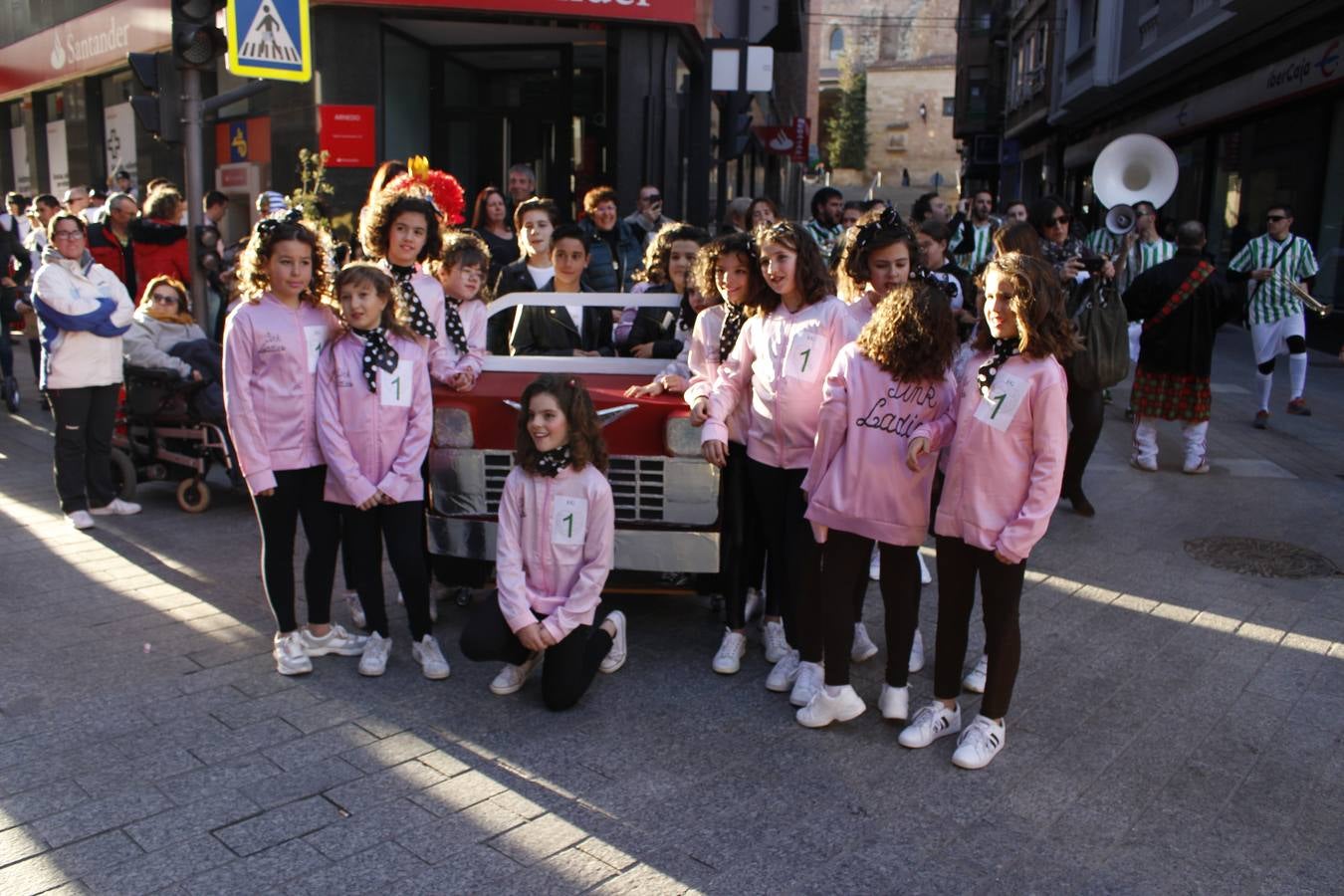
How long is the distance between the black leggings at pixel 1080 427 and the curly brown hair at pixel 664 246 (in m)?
2.60

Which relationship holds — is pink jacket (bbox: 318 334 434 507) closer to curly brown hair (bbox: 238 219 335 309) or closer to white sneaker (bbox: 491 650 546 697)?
curly brown hair (bbox: 238 219 335 309)

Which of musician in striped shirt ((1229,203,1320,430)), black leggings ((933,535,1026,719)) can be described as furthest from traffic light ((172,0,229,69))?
musician in striped shirt ((1229,203,1320,430))

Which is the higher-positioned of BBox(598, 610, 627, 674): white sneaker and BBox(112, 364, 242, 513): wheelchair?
BBox(112, 364, 242, 513): wheelchair

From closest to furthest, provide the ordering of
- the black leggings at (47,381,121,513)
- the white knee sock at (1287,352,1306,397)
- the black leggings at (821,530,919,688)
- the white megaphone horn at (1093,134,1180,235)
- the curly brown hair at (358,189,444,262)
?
1. the black leggings at (821,530,919,688)
2. the curly brown hair at (358,189,444,262)
3. the black leggings at (47,381,121,513)
4. the white megaphone horn at (1093,134,1180,235)
5. the white knee sock at (1287,352,1306,397)

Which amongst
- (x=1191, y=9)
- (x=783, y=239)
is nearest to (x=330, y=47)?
(x=783, y=239)

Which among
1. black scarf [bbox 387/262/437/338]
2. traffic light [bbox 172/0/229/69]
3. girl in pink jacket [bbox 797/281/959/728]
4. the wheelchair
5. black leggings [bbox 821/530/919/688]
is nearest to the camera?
girl in pink jacket [bbox 797/281/959/728]

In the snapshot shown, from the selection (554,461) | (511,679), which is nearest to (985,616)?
(554,461)

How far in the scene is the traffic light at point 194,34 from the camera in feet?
25.7

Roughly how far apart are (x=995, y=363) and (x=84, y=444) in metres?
5.53

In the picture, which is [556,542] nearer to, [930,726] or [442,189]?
[930,726]

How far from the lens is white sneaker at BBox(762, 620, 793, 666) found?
475 centimetres

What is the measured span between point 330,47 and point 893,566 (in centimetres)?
1115

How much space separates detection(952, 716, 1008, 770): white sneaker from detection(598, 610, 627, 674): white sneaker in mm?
1367

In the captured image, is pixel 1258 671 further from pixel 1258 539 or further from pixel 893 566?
pixel 1258 539
